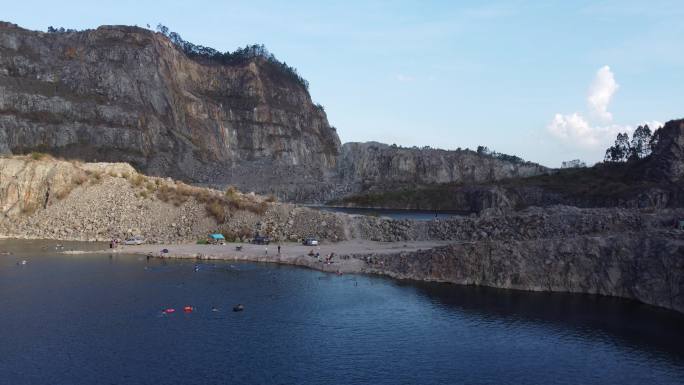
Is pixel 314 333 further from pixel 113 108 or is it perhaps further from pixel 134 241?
pixel 113 108

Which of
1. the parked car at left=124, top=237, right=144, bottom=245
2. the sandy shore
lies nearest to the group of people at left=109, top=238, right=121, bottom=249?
the sandy shore

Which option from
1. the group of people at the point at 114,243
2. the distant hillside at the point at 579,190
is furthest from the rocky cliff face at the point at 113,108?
the group of people at the point at 114,243

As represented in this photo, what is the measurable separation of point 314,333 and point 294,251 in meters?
35.5

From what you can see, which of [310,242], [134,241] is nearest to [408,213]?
[310,242]

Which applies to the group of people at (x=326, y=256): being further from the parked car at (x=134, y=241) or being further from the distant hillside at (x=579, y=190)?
the distant hillside at (x=579, y=190)

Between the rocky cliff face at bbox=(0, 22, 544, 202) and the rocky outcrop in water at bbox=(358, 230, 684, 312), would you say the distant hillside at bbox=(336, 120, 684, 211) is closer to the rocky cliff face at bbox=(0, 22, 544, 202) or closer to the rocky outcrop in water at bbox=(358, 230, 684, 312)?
the rocky cliff face at bbox=(0, 22, 544, 202)

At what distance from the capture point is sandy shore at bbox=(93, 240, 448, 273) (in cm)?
7156

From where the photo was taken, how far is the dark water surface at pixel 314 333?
36.2 metres

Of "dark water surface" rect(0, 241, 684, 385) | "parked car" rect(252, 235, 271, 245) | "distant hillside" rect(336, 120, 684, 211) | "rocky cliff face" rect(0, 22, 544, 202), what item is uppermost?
"rocky cliff face" rect(0, 22, 544, 202)

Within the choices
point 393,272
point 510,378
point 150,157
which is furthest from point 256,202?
point 150,157

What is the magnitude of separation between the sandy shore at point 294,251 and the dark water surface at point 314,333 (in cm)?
709

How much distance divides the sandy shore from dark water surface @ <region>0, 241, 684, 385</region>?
7093 millimetres

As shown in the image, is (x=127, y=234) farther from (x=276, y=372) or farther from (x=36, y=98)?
(x=36, y=98)

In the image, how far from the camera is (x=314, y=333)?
44094mm
